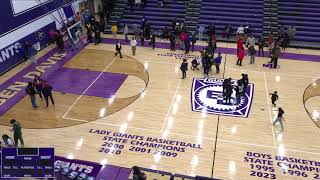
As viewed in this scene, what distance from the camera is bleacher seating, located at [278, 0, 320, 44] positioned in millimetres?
24234

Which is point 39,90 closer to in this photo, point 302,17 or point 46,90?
point 46,90

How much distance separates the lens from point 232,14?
2622cm

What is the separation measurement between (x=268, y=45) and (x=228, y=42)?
2.79 meters

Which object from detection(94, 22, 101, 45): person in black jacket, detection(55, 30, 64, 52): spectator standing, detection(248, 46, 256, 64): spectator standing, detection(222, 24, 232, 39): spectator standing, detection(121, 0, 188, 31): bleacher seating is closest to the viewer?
detection(248, 46, 256, 64): spectator standing

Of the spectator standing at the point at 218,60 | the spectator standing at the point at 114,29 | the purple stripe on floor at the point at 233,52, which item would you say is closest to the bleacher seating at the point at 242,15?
the purple stripe on floor at the point at 233,52

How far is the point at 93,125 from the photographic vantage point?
15.2 meters

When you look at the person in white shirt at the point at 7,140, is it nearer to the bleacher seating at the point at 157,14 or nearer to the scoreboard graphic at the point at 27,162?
the scoreboard graphic at the point at 27,162

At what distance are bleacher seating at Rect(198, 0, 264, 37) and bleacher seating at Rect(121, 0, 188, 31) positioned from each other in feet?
5.82

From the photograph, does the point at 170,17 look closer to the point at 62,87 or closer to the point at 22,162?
the point at 62,87

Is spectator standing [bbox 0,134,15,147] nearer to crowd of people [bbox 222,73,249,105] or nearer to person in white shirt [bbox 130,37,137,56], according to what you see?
crowd of people [bbox 222,73,249,105]

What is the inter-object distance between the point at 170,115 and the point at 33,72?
922cm

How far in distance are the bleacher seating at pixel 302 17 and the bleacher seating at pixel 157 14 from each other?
745 cm

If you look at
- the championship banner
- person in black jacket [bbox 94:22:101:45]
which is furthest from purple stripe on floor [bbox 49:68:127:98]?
the championship banner

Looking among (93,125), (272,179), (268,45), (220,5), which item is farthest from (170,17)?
(272,179)
